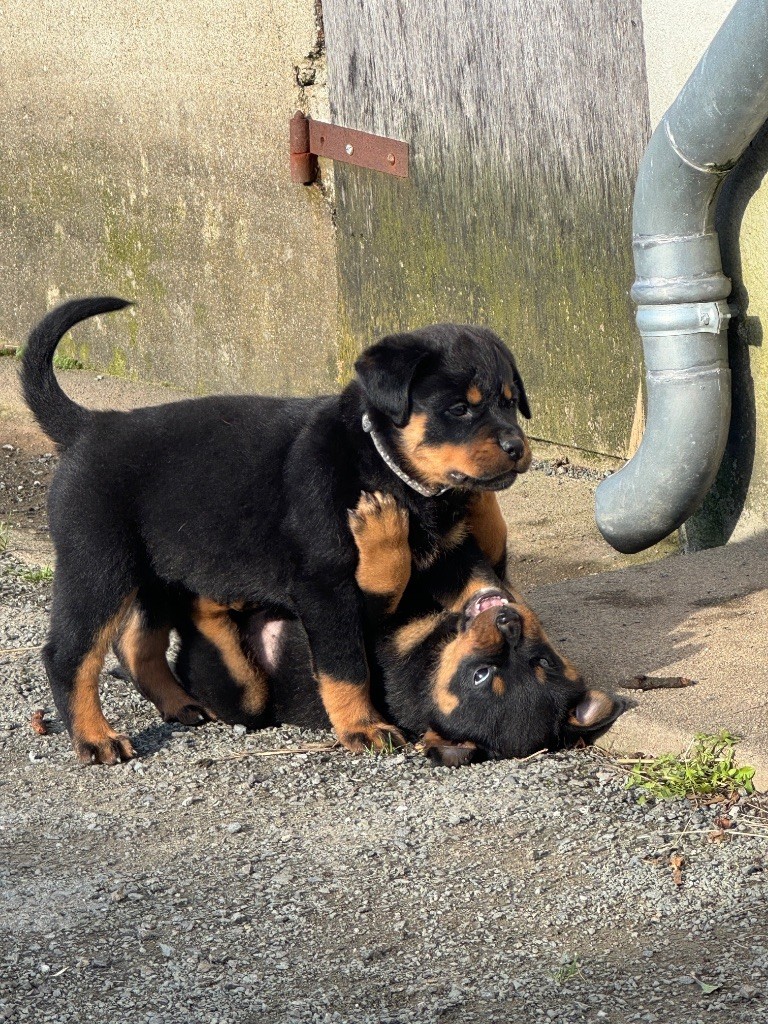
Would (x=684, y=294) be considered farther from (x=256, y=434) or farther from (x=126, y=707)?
(x=126, y=707)

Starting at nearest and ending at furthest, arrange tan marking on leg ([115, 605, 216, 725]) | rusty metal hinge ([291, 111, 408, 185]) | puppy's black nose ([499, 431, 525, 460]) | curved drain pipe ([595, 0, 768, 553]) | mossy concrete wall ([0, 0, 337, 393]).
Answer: puppy's black nose ([499, 431, 525, 460]) → tan marking on leg ([115, 605, 216, 725]) → curved drain pipe ([595, 0, 768, 553]) → rusty metal hinge ([291, 111, 408, 185]) → mossy concrete wall ([0, 0, 337, 393])

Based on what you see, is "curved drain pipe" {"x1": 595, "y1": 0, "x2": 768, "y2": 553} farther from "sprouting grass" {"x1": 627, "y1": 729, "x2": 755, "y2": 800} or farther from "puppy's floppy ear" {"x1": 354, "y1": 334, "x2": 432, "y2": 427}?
"sprouting grass" {"x1": 627, "y1": 729, "x2": 755, "y2": 800}

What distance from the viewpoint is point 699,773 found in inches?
157

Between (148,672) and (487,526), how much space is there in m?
1.26

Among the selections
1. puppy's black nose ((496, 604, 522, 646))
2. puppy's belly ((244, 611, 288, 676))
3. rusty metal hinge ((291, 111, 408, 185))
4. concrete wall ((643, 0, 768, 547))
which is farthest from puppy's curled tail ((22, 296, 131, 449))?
rusty metal hinge ((291, 111, 408, 185))

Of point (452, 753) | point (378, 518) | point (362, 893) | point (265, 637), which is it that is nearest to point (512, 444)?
point (378, 518)

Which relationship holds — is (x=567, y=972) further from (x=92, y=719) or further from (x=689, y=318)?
(x=689, y=318)

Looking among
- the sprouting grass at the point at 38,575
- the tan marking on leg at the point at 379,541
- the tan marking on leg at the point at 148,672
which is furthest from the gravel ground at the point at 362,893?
the sprouting grass at the point at 38,575

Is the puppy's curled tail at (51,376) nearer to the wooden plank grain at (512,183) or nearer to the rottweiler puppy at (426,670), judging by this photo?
the rottweiler puppy at (426,670)

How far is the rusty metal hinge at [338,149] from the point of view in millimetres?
7598

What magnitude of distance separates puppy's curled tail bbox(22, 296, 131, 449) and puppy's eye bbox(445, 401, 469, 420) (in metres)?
1.24

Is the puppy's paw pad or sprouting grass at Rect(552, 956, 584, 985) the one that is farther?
the puppy's paw pad

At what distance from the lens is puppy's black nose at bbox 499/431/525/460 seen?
4.24 metres

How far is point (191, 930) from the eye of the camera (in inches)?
134
